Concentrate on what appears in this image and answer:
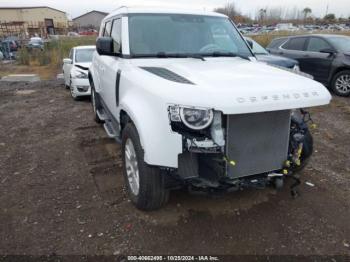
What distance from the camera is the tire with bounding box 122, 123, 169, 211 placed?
286cm

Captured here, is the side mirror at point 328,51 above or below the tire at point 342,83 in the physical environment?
above

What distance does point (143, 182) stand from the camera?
2898 mm

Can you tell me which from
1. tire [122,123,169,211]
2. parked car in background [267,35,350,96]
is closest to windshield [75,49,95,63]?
parked car in background [267,35,350,96]

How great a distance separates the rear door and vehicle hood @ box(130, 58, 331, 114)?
6.84 meters

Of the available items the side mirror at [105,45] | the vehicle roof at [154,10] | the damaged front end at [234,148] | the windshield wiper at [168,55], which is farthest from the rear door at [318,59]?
the side mirror at [105,45]

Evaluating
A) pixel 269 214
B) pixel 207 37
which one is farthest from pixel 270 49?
pixel 269 214

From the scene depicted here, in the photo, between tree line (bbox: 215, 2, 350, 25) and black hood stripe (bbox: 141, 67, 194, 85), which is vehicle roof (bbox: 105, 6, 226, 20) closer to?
black hood stripe (bbox: 141, 67, 194, 85)

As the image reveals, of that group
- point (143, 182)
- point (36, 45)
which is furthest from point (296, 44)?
point (36, 45)

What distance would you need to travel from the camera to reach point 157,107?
2.58m

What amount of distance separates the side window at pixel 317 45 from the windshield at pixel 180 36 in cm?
617

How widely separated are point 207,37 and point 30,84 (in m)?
11.1

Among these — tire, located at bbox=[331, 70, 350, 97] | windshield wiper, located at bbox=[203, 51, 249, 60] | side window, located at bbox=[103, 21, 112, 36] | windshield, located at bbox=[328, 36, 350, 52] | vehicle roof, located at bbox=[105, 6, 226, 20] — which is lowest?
tire, located at bbox=[331, 70, 350, 97]

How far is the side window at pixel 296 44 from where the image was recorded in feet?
32.3

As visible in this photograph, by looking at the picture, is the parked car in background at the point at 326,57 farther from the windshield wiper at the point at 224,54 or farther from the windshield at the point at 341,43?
the windshield wiper at the point at 224,54
